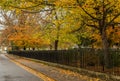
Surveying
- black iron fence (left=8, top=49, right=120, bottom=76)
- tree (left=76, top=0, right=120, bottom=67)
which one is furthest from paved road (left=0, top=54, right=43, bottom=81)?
tree (left=76, top=0, right=120, bottom=67)

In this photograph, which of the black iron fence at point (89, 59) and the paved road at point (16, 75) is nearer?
the paved road at point (16, 75)

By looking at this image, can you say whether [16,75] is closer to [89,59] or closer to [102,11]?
[89,59]

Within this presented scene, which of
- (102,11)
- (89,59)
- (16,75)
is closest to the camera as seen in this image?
(102,11)

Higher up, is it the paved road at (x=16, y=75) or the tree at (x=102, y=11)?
the tree at (x=102, y=11)

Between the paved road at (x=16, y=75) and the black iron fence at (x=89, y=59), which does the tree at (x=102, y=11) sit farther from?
the paved road at (x=16, y=75)

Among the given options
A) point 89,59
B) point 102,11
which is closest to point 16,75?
point 89,59

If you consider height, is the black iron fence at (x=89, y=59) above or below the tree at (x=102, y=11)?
below

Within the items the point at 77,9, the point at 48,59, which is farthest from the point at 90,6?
the point at 48,59

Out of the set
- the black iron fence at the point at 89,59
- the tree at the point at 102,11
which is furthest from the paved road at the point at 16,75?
the tree at the point at 102,11

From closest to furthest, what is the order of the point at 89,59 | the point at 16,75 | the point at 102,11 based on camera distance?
the point at 102,11, the point at 16,75, the point at 89,59

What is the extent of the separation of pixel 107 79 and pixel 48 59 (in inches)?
681

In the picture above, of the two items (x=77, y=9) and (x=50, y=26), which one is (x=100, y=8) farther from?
(x=50, y=26)

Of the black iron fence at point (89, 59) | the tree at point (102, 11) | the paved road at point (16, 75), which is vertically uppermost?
the tree at point (102, 11)

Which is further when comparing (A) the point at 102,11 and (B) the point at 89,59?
(B) the point at 89,59
